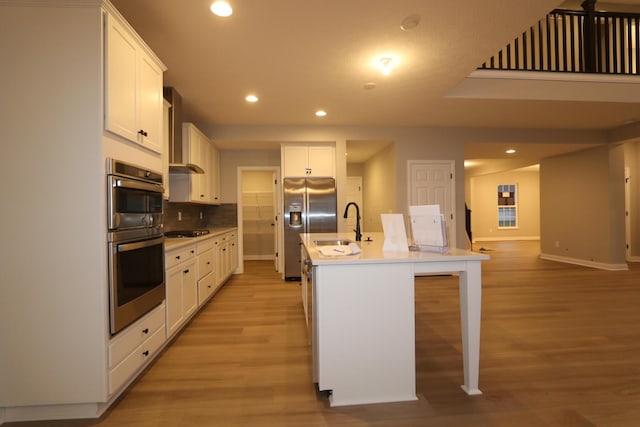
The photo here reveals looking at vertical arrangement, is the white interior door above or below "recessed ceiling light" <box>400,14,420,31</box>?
below

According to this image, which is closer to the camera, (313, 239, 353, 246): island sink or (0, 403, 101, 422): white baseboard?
(0, 403, 101, 422): white baseboard

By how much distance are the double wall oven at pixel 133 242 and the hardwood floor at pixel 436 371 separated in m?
0.57

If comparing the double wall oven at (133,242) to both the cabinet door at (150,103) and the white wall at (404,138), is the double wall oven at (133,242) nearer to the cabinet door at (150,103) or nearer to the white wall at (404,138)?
the cabinet door at (150,103)

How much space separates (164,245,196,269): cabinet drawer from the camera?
2537 mm

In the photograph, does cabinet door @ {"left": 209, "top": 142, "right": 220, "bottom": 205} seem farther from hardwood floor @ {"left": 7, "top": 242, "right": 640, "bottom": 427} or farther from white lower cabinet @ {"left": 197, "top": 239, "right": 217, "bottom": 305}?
hardwood floor @ {"left": 7, "top": 242, "right": 640, "bottom": 427}

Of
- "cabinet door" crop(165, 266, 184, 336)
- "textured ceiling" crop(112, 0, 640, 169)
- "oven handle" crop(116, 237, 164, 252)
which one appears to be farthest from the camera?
"cabinet door" crop(165, 266, 184, 336)

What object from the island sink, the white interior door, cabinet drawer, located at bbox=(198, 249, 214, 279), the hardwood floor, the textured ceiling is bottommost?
the hardwood floor

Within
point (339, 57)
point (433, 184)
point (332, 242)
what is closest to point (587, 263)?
point (433, 184)

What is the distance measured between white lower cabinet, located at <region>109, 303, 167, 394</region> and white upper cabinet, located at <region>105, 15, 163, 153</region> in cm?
122

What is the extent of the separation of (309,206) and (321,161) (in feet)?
2.54

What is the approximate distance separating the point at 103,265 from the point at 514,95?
14.7ft

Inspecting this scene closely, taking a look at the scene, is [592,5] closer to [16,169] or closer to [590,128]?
[590,128]

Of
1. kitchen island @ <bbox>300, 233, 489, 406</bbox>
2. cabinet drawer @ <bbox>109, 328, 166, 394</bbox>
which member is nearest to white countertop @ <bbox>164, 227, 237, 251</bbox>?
cabinet drawer @ <bbox>109, 328, 166, 394</bbox>

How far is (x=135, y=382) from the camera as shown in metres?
2.07
